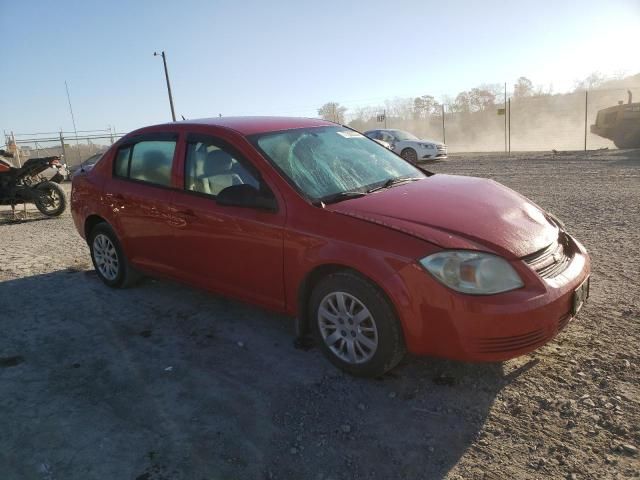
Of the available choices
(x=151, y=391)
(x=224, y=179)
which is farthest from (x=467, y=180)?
(x=151, y=391)

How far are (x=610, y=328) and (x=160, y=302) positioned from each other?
12.5 feet

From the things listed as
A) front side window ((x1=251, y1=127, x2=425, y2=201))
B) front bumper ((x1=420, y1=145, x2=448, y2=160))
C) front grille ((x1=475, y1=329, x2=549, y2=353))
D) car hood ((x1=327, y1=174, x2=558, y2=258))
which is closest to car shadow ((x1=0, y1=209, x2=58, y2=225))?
front side window ((x1=251, y1=127, x2=425, y2=201))

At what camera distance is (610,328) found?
3684 millimetres

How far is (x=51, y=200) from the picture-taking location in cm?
1048

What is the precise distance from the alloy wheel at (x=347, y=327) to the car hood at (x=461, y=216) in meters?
0.55

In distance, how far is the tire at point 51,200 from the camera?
10.3 meters

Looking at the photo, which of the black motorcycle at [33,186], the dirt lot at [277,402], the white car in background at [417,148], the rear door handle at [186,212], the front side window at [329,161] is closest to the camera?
the dirt lot at [277,402]

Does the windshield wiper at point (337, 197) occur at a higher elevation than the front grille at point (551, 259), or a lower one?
higher

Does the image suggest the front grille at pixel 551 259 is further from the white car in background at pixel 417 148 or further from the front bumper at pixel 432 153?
the front bumper at pixel 432 153

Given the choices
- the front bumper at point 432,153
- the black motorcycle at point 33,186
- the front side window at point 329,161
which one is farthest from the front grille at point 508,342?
the front bumper at point 432,153

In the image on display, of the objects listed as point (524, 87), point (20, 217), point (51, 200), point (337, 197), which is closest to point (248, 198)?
point (337, 197)

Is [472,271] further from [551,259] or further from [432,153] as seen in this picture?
[432,153]

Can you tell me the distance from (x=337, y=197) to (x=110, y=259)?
2.89 m

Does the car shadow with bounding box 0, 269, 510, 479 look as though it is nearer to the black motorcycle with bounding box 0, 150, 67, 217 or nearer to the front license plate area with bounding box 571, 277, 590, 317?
the front license plate area with bounding box 571, 277, 590, 317
